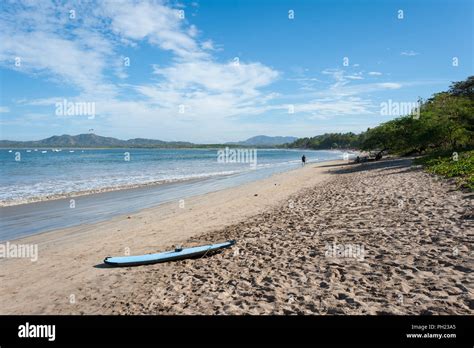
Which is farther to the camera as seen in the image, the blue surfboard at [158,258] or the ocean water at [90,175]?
the ocean water at [90,175]

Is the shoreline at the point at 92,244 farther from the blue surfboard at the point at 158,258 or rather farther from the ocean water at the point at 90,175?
the ocean water at the point at 90,175

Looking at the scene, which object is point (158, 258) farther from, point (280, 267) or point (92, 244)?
point (92, 244)

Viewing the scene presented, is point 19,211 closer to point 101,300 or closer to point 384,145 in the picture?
point 101,300

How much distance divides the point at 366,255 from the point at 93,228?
36.2 feet

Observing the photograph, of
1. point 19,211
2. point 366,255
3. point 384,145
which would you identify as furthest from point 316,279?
point 384,145

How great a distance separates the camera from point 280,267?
778 cm

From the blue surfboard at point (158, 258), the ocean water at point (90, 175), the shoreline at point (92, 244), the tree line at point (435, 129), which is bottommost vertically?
the shoreline at point (92, 244)

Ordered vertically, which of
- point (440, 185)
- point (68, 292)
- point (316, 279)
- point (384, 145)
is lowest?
point (68, 292)

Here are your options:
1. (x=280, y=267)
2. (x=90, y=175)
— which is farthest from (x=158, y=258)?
(x=90, y=175)

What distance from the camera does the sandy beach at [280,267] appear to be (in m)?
5.97

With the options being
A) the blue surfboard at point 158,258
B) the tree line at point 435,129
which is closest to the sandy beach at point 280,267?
the blue surfboard at point 158,258

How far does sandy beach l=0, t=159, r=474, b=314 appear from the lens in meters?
5.97

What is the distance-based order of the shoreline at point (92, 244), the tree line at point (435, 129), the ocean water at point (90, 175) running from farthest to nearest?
the tree line at point (435, 129)
the ocean water at point (90, 175)
the shoreline at point (92, 244)
